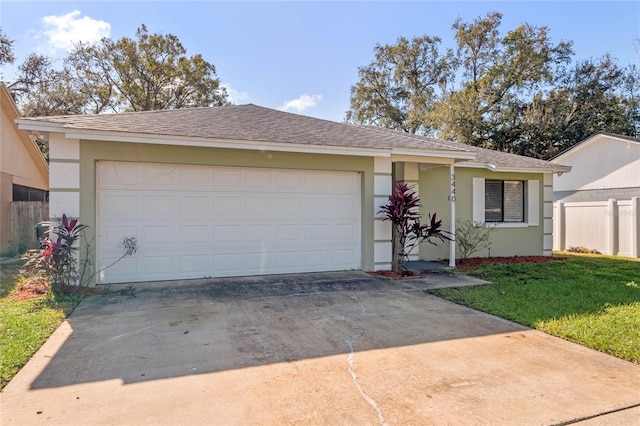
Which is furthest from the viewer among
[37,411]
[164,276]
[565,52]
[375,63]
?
[375,63]

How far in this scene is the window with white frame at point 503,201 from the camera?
1168cm

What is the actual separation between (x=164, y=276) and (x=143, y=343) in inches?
136

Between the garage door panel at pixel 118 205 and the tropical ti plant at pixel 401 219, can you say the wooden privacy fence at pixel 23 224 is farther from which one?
the tropical ti plant at pixel 401 219

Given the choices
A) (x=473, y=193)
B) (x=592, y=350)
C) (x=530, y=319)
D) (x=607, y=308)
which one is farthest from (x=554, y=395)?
(x=473, y=193)

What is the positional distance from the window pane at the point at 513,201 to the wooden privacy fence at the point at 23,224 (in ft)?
48.5

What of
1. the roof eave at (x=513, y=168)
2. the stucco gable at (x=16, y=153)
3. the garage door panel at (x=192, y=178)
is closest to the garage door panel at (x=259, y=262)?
the garage door panel at (x=192, y=178)

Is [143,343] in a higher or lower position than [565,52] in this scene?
lower

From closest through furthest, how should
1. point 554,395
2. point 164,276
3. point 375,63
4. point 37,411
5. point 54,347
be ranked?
point 37,411 < point 554,395 < point 54,347 < point 164,276 < point 375,63

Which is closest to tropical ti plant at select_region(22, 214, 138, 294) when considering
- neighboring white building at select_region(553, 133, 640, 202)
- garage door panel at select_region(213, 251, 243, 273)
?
garage door panel at select_region(213, 251, 243, 273)

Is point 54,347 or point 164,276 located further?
point 164,276

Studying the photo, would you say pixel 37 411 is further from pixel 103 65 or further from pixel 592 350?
pixel 103 65

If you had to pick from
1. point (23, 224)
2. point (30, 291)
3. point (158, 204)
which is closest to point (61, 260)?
point (30, 291)

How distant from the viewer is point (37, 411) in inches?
113

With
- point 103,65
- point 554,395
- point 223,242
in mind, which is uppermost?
point 103,65
